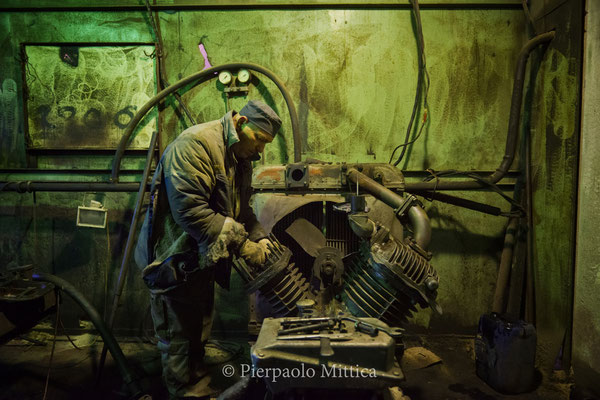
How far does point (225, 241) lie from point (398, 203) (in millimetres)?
1003

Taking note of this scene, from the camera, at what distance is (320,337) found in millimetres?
1311

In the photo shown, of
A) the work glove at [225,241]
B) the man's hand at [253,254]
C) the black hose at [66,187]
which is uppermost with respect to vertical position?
the black hose at [66,187]

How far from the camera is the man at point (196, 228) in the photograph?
68.6 inches

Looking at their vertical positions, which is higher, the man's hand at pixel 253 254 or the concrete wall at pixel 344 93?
the concrete wall at pixel 344 93

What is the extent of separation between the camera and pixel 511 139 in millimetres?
2805

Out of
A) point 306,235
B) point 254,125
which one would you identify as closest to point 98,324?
point 306,235

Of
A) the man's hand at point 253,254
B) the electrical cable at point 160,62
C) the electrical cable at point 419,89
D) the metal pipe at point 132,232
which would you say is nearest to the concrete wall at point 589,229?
the electrical cable at point 419,89

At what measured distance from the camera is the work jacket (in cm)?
174

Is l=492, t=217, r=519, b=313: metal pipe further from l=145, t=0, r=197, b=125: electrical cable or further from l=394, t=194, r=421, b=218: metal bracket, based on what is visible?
l=145, t=0, r=197, b=125: electrical cable

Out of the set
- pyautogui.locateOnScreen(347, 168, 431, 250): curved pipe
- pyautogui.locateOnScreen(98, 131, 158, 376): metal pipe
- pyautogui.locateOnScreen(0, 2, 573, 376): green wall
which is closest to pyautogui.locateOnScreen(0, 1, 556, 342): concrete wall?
pyautogui.locateOnScreen(0, 2, 573, 376): green wall

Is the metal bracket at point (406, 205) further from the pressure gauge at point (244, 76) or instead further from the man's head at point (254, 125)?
the pressure gauge at point (244, 76)

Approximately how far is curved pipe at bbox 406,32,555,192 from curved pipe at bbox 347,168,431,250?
0.77 meters

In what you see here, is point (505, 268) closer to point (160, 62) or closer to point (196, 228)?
point (196, 228)

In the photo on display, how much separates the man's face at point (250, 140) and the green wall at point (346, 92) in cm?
99
